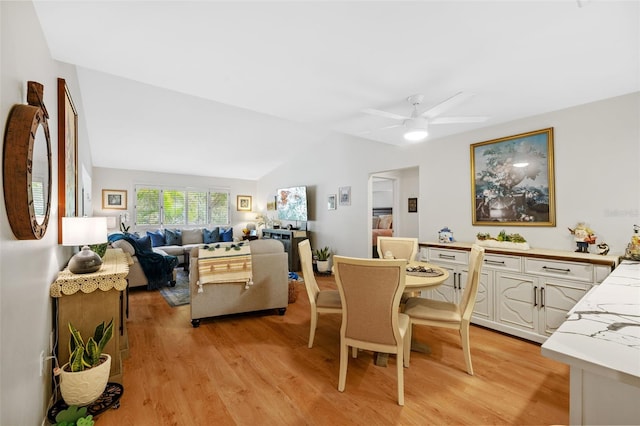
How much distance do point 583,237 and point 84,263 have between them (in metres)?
4.24

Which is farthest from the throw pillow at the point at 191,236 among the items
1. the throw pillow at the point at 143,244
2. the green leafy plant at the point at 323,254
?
the green leafy plant at the point at 323,254

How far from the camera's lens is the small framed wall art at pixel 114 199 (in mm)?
6609

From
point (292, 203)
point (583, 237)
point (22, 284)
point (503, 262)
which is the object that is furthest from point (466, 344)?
point (292, 203)

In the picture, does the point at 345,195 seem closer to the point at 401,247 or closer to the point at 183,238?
the point at 401,247

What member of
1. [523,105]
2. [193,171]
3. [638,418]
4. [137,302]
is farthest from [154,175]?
[638,418]

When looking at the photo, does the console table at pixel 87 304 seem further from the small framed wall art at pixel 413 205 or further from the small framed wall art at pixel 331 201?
the small framed wall art at pixel 413 205

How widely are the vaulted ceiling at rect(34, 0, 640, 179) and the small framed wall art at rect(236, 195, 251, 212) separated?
5.17m

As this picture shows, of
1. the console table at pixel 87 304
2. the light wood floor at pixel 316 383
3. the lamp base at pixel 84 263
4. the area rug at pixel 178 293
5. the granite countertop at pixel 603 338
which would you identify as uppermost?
the lamp base at pixel 84 263

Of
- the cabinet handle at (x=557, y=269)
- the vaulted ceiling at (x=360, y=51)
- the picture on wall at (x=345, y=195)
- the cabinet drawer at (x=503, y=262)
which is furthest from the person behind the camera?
the picture on wall at (x=345, y=195)

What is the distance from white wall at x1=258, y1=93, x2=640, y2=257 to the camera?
2594 mm

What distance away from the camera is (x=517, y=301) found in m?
2.92

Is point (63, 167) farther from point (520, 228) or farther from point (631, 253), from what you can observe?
point (631, 253)

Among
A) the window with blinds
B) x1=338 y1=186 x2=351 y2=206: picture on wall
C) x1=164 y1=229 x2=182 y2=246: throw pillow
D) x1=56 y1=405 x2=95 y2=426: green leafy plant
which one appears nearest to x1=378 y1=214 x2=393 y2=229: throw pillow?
x1=338 y1=186 x2=351 y2=206: picture on wall

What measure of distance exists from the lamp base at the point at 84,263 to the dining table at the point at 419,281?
231 centimetres
